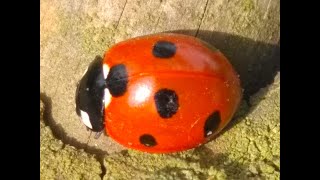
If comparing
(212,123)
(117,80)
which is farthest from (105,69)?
(212,123)

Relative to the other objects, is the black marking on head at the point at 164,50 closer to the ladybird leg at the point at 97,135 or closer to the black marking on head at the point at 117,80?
the black marking on head at the point at 117,80

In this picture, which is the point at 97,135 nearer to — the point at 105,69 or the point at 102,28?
the point at 105,69

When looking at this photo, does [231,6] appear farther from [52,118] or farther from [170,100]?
[52,118]

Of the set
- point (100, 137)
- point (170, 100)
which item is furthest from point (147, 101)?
point (100, 137)

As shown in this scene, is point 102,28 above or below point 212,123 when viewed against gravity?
above

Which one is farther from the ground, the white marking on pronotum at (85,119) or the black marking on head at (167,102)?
the black marking on head at (167,102)

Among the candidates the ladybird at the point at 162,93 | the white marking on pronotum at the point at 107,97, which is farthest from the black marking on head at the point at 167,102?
the white marking on pronotum at the point at 107,97
